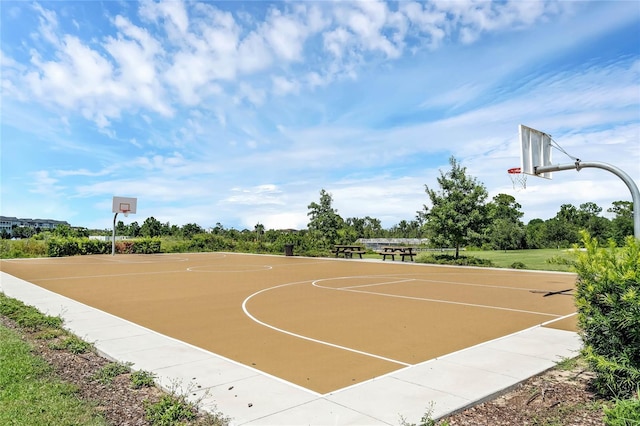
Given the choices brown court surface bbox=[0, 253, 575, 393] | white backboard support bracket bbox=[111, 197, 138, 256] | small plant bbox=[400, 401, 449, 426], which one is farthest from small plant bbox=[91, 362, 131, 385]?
white backboard support bracket bbox=[111, 197, 138, 256]

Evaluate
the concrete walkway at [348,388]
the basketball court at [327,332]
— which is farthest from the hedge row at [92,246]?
the concrete walkway at [348,388]

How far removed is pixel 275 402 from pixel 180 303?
681 cm

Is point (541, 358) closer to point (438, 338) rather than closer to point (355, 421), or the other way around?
point (438, 338)

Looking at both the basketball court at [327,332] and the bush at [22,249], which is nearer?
the basketball court at [327,332]

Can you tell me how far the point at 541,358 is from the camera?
556 centimetres

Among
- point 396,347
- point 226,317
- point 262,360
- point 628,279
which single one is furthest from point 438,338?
point 226,317

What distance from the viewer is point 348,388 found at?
4480 millimetres

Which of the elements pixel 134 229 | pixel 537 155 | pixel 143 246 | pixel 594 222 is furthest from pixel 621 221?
pixel 134 229

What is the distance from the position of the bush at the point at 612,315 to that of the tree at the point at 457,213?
62.2 ft

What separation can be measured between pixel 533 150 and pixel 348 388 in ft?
29.1

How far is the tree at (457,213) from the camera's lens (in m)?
23.0

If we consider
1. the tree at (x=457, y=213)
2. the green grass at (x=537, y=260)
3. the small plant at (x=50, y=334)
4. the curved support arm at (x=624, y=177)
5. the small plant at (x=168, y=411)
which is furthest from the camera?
the tree at (x=457, y=213)

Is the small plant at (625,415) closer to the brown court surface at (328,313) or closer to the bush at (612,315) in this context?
the bush at (612,315)

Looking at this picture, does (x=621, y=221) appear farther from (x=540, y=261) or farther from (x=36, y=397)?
(x=36, y=397)
